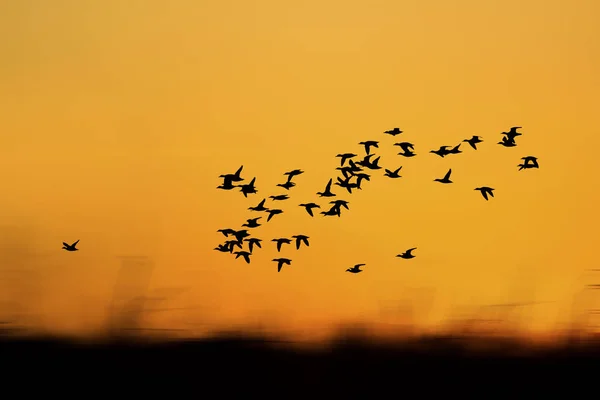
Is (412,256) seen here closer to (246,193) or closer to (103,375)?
(246,193)

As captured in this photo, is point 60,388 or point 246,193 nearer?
point 246,193

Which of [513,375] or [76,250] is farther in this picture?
[76,250]

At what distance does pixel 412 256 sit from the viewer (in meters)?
76.1

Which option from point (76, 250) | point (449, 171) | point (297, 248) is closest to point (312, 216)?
point (297, 248)

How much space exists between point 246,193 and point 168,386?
11755 millimetres

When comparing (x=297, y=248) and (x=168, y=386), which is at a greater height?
(x=297, y=248)

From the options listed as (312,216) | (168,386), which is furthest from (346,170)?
(168,386)

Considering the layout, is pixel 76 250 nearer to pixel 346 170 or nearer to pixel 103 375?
pixel 103 375

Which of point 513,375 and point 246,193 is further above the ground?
point 246,193

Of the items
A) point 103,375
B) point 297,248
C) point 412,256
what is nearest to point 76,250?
point 103,375

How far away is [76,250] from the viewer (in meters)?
77.6

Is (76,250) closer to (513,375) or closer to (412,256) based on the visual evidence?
(412,256)

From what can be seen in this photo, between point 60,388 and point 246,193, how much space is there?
14868 mm

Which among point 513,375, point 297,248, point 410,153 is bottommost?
point 513,375
